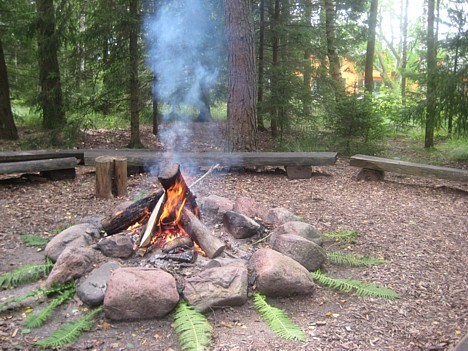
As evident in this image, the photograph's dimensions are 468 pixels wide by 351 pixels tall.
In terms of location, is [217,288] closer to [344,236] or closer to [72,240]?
[72,240]

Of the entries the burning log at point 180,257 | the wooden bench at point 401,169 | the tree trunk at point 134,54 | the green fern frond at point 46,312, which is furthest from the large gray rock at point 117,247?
the tree trunk at point 134,54

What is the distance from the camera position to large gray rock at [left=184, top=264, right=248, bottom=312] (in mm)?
3420

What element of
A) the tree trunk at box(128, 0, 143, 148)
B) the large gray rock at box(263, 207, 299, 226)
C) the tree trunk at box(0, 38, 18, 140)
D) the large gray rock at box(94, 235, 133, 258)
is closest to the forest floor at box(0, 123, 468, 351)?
the large gray rock at box(263, 207, 299, 226)

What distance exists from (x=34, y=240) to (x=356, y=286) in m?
3.35

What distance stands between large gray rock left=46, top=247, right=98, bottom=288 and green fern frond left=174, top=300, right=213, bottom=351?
3.22 feet

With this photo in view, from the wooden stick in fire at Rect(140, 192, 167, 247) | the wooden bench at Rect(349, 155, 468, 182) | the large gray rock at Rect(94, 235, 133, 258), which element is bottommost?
the large gray rock at Rect(94, 235, 133, 258)

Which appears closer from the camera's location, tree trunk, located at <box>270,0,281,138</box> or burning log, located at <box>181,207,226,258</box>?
burning log, located at <box>181,207,226,258</box>

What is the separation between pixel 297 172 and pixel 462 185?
3.03 m

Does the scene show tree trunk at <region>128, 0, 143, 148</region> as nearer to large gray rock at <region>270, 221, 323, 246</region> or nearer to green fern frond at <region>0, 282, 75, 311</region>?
large gray rock at <region>270, 221, 323, 246</region>

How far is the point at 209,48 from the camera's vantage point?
418 inches

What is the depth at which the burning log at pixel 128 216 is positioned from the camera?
4547mm

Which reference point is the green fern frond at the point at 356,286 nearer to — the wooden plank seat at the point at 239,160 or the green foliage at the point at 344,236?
the green foliage at the point at 344,236

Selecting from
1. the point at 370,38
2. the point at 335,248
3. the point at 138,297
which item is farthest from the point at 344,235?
the point at 370,38

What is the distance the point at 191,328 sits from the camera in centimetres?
309
